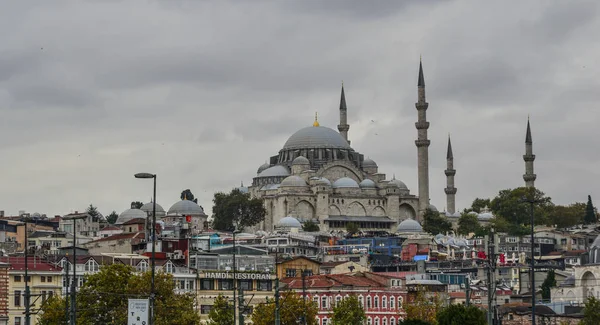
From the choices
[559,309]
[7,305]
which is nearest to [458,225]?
[559,309]

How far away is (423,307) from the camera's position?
8812 centimetres

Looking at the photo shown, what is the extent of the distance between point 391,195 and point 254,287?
299 ft

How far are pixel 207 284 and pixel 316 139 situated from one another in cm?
10178

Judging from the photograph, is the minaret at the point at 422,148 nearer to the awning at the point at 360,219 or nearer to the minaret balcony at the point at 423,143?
the minaret balcony at the point at 423,143

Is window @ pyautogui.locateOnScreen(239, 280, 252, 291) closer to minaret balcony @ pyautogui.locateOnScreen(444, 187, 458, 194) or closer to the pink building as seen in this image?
the pink building

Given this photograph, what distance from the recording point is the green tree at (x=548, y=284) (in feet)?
372

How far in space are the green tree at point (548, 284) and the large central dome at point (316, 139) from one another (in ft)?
236

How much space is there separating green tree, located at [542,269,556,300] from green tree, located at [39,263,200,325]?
43.7 m

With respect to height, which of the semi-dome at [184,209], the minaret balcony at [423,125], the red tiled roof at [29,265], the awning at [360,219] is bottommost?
the red tiled roof at [29,265]

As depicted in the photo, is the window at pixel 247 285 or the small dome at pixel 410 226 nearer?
the window at pixel 247 285

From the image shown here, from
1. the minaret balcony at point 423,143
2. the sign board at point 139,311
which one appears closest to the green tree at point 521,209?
the minaret balcony at point 423,143

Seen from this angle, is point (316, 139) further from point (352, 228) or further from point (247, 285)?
point (247, 285)

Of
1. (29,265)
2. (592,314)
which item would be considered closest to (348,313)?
(592,314)

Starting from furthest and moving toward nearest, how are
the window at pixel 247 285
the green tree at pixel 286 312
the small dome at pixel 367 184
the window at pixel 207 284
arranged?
1. the small dome at pixel 367 184
2. the window at pixel 247 285
3. the window at pixel 207 284
4. the green tree at pixel 286 312
